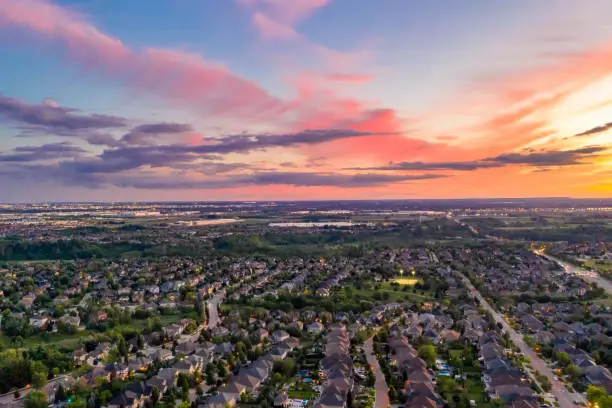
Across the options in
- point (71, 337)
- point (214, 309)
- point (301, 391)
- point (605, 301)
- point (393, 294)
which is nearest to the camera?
point (301, 391)

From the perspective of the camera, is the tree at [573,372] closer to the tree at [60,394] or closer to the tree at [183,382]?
the tree at [183,382]

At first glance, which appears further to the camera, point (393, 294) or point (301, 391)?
point (393, 294)

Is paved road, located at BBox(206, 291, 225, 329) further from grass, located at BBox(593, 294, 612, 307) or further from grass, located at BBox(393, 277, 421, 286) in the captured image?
grass, located at BBox(593, 294, 612, 307)

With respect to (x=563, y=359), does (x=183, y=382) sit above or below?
above

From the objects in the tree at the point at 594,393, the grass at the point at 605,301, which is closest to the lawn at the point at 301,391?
the tree at the point at 594,393

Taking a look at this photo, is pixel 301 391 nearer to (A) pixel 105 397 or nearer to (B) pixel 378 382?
(B) pixel 378 382

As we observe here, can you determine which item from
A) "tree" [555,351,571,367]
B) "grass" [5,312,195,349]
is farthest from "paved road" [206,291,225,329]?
"tree" [555,351,571,367]

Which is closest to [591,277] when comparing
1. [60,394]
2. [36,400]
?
[60,394]
